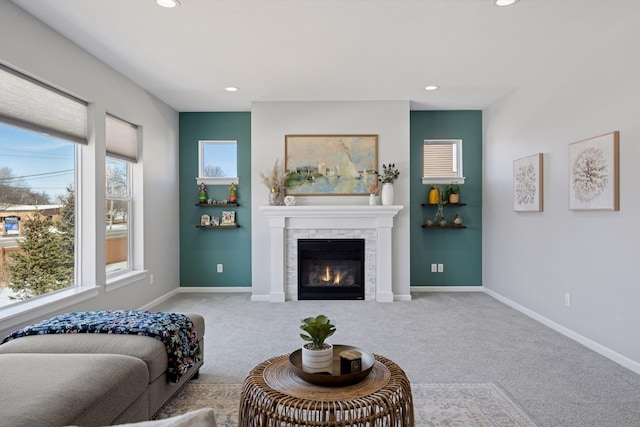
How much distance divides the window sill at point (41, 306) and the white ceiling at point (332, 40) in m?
2.15

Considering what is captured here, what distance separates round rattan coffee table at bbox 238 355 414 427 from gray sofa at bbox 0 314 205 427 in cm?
59

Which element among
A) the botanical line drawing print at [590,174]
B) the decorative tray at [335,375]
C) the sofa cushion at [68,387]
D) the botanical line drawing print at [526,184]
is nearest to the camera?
the sofa cushion at [68,387]

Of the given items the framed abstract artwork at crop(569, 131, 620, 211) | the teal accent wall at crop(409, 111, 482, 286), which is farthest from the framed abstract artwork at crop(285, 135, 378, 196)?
the framed abstract artwork at crop(569, 131, 620, 211)

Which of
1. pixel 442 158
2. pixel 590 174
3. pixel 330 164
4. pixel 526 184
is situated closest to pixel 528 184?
pixel 526 184

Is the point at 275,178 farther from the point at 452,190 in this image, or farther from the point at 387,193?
the point at 452,190

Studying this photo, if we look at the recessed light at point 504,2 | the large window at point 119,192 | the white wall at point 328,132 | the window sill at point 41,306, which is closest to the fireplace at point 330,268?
the white wall at point 328,132

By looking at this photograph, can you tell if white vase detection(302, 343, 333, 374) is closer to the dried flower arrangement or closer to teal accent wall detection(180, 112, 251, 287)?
the dried flower arrangement

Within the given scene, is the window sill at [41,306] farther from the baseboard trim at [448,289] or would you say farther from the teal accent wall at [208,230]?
the baseboard trim at [448,289]

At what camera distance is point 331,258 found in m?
5.18

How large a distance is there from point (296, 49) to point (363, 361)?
109 inches

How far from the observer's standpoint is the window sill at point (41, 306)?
2.66 metres

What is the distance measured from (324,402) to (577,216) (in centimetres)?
314

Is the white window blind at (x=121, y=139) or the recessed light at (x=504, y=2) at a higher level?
the recessed light at (x=504, y=2)

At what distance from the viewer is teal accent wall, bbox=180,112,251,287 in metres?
5.70
